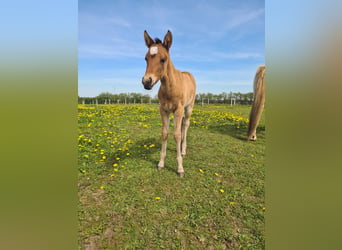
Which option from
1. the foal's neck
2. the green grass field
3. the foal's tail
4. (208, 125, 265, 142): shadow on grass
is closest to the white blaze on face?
the foal's neck

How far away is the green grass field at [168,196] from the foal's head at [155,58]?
4.08 feet

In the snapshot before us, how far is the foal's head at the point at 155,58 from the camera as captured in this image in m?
1.70

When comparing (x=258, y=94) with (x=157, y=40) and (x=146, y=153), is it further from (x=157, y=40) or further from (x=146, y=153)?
(x=146, y=153)

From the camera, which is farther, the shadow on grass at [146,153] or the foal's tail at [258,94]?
the foal's tail at [258,94]

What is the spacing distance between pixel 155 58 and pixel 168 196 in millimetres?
1552

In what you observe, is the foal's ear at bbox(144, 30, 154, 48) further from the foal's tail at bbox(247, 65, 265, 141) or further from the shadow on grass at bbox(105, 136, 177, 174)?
the foal's tail at bbox(247, 65, 265, 141)

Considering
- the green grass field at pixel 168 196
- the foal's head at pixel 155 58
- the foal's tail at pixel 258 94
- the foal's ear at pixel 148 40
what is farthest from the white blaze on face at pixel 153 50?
the foal's tail at pixel 258 94

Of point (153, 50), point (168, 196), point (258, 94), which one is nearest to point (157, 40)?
point (153, 50)

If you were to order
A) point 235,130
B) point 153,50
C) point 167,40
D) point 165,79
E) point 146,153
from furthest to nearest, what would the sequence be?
point 235,130, point 146,153, point 165,79, point 167,40, point 153,50

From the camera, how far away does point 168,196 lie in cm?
180

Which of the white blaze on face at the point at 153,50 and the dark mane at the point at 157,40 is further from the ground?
the dark mane at the point at 157,40

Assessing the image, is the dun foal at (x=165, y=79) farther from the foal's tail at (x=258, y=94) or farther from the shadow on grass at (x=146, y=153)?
the foal's tail at (x=258, y=94)
